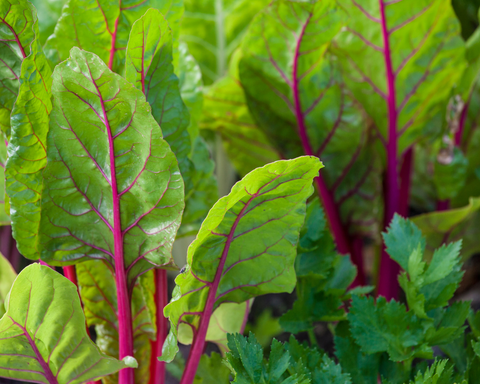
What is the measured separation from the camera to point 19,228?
44cm

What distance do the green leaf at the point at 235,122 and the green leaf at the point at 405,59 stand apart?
0.61ft

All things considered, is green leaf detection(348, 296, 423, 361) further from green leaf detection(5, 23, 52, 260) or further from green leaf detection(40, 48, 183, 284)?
green leaf detection(5, 23, 52, 260)

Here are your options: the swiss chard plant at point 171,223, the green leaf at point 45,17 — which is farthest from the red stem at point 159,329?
the green leaf at point 45,17

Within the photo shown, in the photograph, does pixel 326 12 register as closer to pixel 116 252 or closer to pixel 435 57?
pixel 435 57

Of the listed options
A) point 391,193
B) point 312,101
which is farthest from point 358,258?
point 312,101

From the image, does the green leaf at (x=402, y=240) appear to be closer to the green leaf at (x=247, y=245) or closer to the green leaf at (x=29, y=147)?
the green leaf at (x=247, y=245)

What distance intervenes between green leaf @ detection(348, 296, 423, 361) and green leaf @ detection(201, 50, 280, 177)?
0.43 meters

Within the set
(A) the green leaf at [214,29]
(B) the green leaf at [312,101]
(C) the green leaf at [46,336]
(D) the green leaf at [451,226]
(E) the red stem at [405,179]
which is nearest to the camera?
(C) the green leaf at [46,336]

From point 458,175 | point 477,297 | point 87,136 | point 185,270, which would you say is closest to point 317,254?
point 185,270

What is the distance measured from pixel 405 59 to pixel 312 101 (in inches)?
6.5

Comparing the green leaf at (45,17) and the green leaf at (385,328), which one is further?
the green leaf at (45,17)

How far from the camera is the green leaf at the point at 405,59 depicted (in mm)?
708

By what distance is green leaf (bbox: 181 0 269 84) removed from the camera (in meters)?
1.02

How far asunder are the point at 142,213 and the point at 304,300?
221mm
